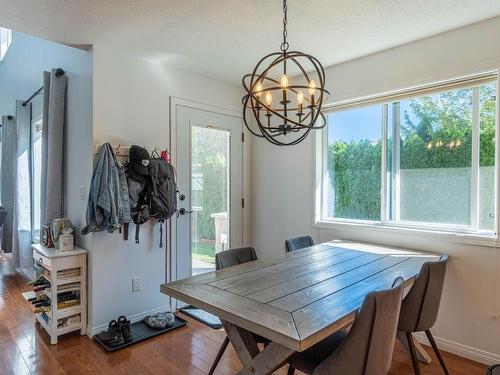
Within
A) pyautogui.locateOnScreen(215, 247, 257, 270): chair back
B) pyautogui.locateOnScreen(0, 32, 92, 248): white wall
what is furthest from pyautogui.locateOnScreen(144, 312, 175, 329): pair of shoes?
pyautogui.locateOnScreen(215, 247, 257, 270): chair back

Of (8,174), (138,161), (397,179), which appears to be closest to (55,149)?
(138,161)

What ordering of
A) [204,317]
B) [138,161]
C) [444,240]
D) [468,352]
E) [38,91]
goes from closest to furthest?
1. [468,352]
2. [444,240]
3. [138,161]
4. [204,317]
5. [38,91]

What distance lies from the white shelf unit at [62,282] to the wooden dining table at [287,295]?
137 cm

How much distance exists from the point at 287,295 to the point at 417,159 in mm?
1898

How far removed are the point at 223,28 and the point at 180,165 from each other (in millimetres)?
1398

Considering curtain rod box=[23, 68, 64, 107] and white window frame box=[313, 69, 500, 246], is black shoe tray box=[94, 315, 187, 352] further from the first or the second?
curtain rod box=[23, 68, 64, 107]

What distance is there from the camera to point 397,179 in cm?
292

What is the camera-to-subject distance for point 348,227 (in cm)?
308

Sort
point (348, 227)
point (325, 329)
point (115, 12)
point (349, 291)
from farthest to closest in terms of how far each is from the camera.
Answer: point (348, 227) → point (115, 12) → point (349, 291) → point (325, 329)

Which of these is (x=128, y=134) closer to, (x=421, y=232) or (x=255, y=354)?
(x=255, y=354)

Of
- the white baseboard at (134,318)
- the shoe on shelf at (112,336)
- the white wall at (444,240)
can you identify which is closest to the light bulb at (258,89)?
the white wall at (444,240)

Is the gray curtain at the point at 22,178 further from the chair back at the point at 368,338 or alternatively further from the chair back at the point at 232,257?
the chair back at the point at 368,338

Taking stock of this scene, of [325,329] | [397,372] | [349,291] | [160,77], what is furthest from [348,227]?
[160,77]

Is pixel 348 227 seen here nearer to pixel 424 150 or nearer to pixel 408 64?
pixel 424 150
